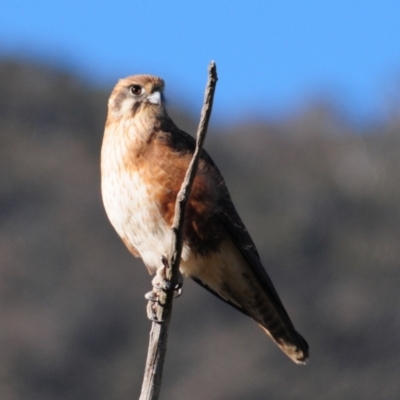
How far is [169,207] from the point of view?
21.9 ft

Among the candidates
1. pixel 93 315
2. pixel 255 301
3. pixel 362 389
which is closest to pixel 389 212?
pixel 93 315

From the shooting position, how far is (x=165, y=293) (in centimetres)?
613

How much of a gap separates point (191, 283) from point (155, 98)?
19429mm

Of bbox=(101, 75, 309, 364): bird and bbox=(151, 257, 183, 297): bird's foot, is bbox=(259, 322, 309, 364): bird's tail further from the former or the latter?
bbox=(151, 257, 183, 297): bird's foot

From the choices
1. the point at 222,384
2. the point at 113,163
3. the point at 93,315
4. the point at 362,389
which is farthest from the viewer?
the point at 93,315

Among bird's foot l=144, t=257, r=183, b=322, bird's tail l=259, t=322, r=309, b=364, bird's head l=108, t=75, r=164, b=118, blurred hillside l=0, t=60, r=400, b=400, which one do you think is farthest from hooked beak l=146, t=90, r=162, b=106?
blurred hillside l=0, t=60, r=400, b=400

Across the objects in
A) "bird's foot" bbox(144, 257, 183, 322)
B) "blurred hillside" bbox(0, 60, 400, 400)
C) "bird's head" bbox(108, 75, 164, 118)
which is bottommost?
"blurred hillside" bbox(0, 60, 400, 400)

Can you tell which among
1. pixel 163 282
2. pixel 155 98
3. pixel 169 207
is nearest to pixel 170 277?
pixel 163 282

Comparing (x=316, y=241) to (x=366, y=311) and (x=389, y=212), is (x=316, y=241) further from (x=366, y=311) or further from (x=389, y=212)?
(x=366, y=311)

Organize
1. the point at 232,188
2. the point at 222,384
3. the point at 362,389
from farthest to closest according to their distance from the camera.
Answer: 1. the point at 232,188
2. the point at 222,384
3. the point at 362,389

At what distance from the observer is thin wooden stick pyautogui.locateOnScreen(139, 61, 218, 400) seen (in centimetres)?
536

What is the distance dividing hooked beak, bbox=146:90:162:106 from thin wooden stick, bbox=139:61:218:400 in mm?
1413

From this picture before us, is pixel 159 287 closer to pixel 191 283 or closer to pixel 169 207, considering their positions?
pixel 169 207

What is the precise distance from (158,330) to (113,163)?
1.13 metres
